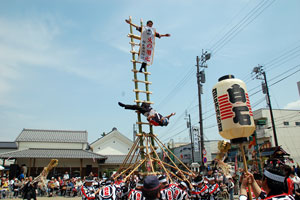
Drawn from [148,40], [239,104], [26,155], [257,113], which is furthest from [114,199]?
[257,113]

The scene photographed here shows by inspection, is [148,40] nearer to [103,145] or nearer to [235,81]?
[235,81]

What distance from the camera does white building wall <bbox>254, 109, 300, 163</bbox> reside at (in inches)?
1112

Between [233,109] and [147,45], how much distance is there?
16.6 feet

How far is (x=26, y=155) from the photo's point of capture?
837 inches

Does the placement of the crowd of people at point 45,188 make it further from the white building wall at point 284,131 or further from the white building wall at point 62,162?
the white building wall at point 284,131

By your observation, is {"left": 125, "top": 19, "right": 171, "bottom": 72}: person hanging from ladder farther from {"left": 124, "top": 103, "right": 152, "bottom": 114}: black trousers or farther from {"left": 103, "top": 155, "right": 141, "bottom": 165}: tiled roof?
{"left": 103, "top": 155, "right": 141, "bottom": 165}: tiled roof

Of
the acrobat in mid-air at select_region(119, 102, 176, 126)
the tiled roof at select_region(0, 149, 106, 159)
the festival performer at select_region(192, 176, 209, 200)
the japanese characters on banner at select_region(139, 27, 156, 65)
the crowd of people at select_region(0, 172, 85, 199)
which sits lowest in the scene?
the crowd of people at select_region(0, 172, 85, 199)

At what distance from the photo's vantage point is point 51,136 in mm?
27281

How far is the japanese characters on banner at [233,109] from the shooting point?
447 centimetres

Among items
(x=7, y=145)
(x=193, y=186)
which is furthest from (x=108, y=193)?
(x=7, y=145)

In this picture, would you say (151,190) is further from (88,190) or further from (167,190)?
(88,190)

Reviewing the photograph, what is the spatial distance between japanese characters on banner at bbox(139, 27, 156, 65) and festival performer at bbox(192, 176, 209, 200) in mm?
4688

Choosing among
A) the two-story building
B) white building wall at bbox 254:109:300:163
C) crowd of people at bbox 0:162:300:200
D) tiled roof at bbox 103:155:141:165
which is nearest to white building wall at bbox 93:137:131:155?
tiled roof at bbox 103:155:141:165

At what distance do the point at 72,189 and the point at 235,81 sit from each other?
17.3m
